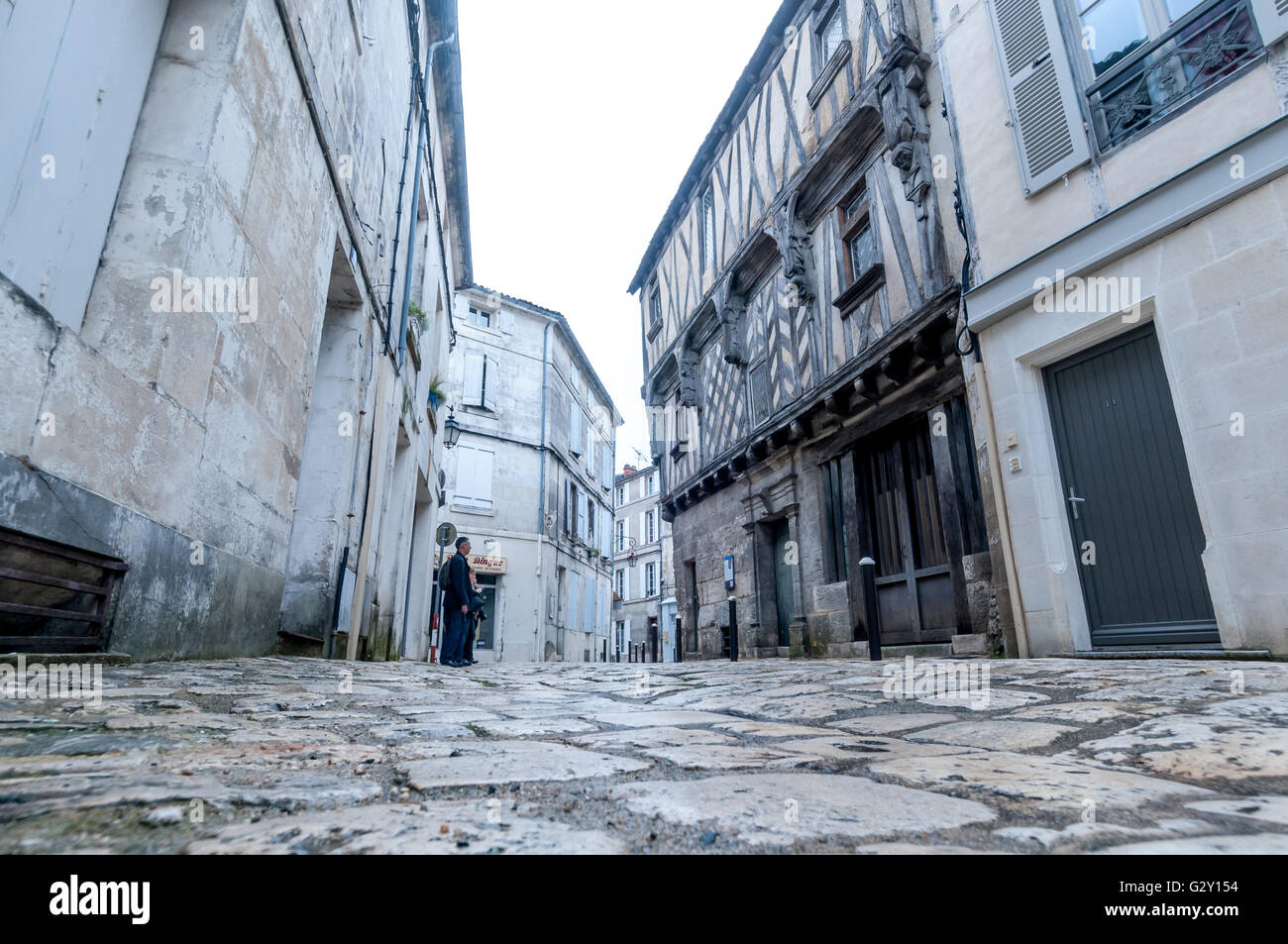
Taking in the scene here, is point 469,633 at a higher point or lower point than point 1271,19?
lower

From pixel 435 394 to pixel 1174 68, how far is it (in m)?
9.57

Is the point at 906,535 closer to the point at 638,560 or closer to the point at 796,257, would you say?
the point at 796,257

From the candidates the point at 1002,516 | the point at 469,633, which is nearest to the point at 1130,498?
the point at 1002,516

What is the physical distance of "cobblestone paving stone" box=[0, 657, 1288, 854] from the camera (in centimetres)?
83

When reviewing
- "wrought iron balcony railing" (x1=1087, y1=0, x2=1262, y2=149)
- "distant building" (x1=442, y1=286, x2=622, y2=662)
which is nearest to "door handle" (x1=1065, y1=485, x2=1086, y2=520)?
"wrought iron balcony railing" (x1=1087, y1=0, x2=1262, y2=149)

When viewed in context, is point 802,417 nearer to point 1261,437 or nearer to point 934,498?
point 934,498

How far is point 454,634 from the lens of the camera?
24.0ft

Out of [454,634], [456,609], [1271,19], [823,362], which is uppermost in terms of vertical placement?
[1271,19]

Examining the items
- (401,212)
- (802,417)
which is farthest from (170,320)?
(802,417)

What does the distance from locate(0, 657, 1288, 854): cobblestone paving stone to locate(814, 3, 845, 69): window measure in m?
8.58

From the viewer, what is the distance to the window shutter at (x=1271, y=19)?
157 inches

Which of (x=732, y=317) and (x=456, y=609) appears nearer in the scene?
(x=456, y=609)

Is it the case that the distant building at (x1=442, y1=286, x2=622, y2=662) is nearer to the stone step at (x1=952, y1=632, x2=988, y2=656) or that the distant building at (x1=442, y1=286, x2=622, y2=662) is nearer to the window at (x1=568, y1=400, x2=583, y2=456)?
the window at (x1=568, y1=400, x2=583, y2=456)

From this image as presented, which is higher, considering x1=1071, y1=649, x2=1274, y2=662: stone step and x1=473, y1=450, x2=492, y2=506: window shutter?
x1=473, y1=450, x2=492, y2=506: window shutter
